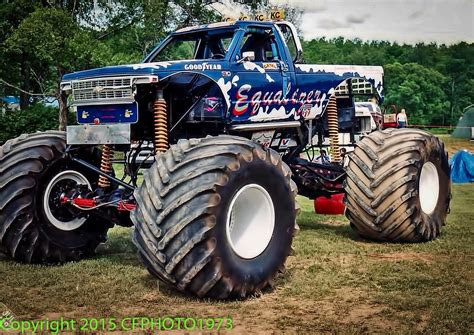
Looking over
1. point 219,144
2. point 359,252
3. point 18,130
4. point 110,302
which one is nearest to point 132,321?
point 110,302

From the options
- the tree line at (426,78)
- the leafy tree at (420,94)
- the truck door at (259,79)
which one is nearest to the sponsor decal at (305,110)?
the truck door at (259,79)

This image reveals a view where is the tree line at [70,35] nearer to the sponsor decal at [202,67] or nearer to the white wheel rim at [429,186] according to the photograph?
the white wheel rim at [429,186]

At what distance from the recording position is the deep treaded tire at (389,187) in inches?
324

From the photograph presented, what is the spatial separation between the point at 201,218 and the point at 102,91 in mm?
2157

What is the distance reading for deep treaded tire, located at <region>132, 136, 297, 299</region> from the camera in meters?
5.51

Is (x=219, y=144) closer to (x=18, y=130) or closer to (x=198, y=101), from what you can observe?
(x=198, y=101)

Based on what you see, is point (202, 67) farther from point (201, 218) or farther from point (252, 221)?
point (201, 218)

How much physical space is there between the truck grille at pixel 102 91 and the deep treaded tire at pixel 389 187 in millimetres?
3172

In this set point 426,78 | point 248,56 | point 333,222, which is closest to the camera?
point 248,56

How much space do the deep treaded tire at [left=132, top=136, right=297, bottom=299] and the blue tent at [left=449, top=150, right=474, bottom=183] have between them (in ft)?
43.0

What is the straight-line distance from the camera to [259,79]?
7805mm

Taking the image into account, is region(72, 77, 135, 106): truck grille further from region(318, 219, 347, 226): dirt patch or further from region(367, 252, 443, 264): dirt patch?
region(318, 219, 347, 226): dirt patch

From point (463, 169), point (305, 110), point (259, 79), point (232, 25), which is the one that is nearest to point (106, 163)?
point (259, 79)

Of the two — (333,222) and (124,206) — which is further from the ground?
(124,206)
